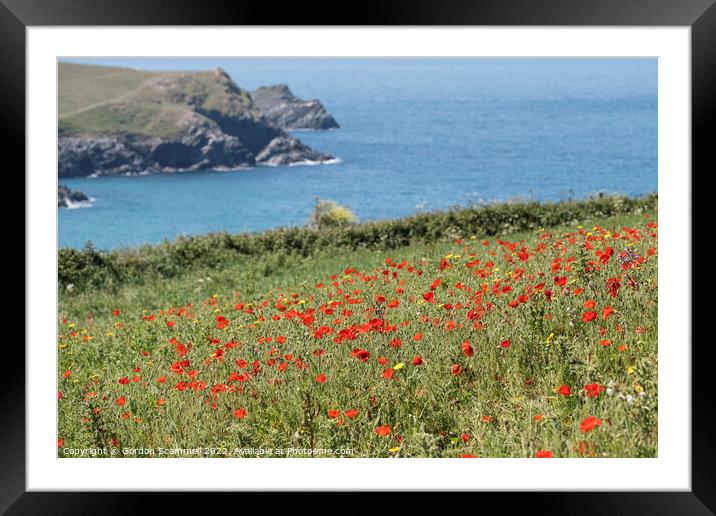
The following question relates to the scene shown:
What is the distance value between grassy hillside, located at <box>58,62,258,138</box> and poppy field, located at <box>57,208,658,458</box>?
36.1 meters

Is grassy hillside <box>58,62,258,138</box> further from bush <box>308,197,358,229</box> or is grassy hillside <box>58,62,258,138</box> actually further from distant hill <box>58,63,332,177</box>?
bush <box>308,197,358,229</box>

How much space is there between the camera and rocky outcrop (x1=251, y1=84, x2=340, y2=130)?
124 feet

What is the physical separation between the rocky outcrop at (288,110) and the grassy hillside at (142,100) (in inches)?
33.4

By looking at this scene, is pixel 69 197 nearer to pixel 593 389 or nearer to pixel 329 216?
pixel 329 216

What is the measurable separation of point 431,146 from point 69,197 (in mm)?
17131

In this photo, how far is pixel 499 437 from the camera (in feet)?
10.2

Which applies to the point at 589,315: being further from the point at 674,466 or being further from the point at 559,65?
the point at 559,65

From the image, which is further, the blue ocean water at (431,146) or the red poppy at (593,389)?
the blue ocean water at (431,146)

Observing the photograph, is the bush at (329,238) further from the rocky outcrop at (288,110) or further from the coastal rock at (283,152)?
the coastal rock at (283,152)

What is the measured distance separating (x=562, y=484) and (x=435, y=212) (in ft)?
28.2

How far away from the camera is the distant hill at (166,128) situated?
38.2 meters
